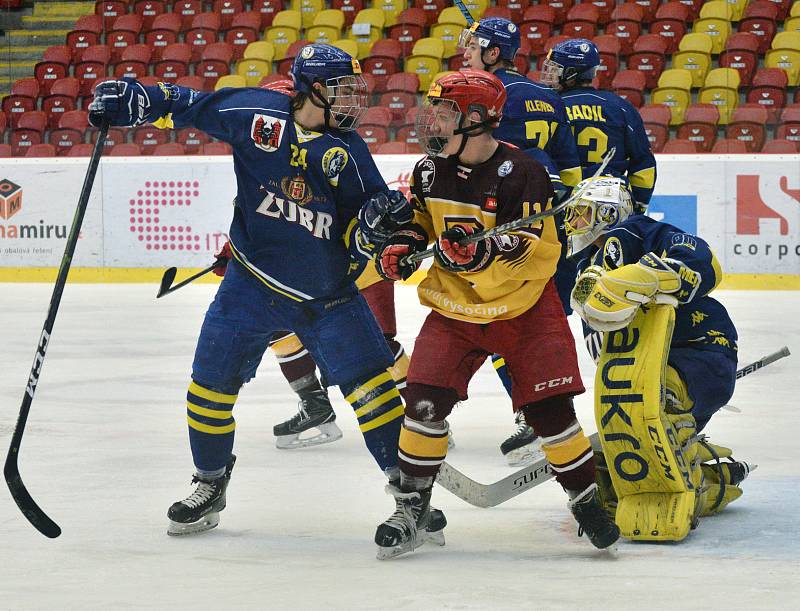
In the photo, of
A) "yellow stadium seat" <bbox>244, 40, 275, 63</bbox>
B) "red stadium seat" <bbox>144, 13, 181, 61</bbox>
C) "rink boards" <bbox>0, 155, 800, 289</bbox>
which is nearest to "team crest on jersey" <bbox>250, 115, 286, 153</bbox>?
"rink boards" <bbox>0, 155, 800, 289</bbox>

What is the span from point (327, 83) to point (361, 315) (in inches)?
23.6

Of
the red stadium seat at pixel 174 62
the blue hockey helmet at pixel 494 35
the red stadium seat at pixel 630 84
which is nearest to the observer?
the blue hockey helmet at pixel 494 35

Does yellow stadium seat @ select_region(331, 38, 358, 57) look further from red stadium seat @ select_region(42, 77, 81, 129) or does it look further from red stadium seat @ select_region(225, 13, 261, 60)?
red stadium seat @ select_region(42, 77, 81, 129)

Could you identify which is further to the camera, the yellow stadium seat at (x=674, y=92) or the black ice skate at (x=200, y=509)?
the yellow stadium seat at (x=674, y=92)

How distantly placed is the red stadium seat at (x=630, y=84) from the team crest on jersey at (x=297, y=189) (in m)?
8.04

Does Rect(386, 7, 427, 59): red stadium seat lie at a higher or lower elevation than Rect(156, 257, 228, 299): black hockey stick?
lower

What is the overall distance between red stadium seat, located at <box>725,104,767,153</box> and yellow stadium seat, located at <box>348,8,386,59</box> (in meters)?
3.67

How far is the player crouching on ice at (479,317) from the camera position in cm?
300

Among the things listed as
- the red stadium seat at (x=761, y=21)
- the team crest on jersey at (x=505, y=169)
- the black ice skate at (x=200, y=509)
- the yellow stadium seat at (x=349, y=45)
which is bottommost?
the yellow stadium seat at (x=349, y=45)

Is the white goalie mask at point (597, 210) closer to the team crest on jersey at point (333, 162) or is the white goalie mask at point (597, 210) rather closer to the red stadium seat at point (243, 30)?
the team crest on jersey at point (333, 162)

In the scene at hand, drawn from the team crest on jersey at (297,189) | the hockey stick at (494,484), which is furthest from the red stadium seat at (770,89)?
the team crest on jersey at (297,189)

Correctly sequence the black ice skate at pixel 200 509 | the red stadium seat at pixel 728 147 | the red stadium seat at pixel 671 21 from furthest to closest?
the red stadium seat at pixel 671 21 → the red stadium seat at pixel 728 147 → the black ice skate at pixel 200 509

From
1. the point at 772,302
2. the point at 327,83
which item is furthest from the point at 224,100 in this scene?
the point at 772,302

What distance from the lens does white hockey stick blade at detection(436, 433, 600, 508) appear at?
343 centimetres
